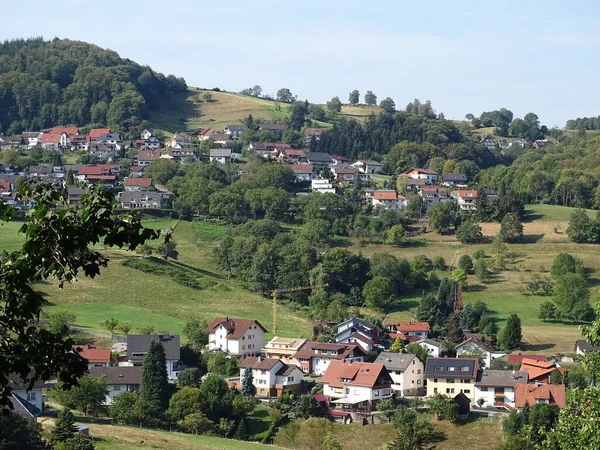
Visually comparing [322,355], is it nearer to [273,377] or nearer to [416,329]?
Result: [273,377]

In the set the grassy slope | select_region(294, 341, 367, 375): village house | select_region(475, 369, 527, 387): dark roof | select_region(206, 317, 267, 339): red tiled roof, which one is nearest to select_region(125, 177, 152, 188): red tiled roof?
the grassy slope

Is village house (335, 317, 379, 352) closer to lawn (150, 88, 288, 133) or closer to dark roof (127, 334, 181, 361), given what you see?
dark roof (127, 334, 181, 361)

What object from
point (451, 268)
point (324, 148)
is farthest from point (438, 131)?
point (451, 268)

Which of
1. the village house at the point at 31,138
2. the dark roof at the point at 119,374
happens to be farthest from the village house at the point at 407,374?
the village house at the point at 31,138

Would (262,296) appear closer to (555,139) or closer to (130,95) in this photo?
(130,95)

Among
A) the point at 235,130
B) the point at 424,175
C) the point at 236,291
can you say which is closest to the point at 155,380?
the point at 236,291
